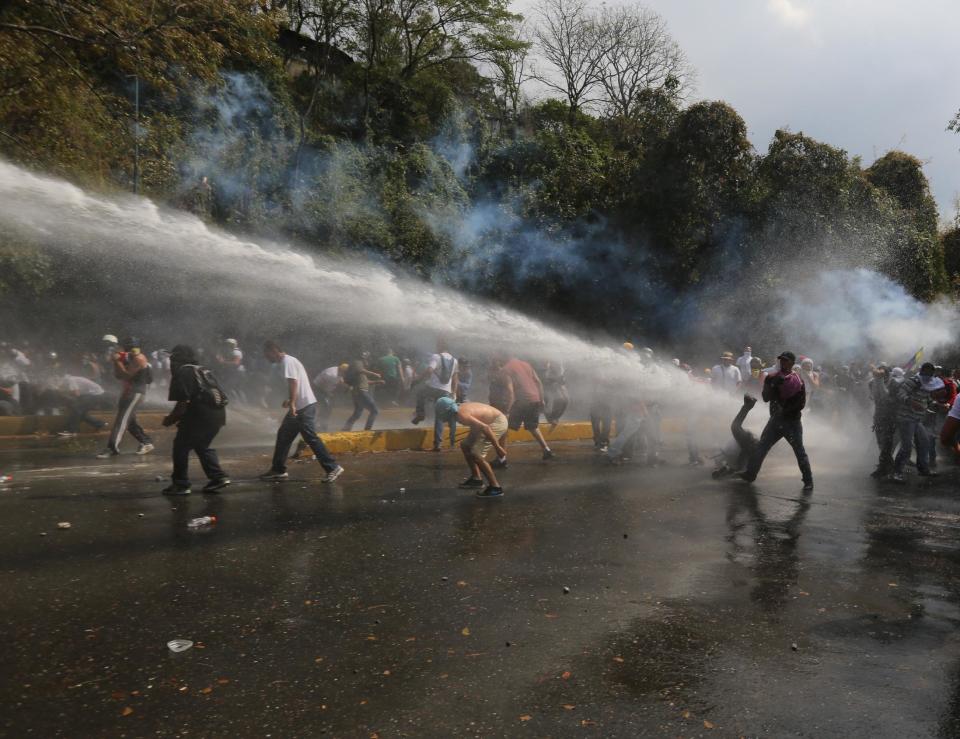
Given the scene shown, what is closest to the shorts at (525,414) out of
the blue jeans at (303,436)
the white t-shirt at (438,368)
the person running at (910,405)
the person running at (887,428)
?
the white t-shirt at (438,368)

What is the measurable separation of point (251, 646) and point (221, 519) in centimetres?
332

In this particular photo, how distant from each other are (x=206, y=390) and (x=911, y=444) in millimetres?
9021

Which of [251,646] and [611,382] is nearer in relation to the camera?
[251,646]

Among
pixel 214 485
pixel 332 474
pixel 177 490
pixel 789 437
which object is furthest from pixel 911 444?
pixel 177 490

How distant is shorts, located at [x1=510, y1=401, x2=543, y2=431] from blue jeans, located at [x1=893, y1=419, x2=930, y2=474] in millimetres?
4858

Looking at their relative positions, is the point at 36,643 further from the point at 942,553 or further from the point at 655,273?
the point at 655,273

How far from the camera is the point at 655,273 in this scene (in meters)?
24.1

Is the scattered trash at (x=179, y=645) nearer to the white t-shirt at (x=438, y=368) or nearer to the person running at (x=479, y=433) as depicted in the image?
the person running at (x=479, y=433)

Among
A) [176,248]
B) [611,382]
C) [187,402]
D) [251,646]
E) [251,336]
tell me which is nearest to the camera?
[251,646]

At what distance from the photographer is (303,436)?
9.70 metres

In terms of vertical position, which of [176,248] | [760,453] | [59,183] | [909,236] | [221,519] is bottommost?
[221,519]

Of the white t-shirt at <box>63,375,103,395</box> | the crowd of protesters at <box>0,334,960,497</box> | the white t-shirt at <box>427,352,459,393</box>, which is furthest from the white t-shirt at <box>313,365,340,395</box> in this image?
the white t-shirt at <box>63,375,103,395</box>

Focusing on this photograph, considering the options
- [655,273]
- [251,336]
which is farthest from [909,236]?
[251,336]

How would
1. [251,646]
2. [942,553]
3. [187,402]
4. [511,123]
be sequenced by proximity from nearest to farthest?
[251,646] < [942,553] < [187,402] < [511,123]
